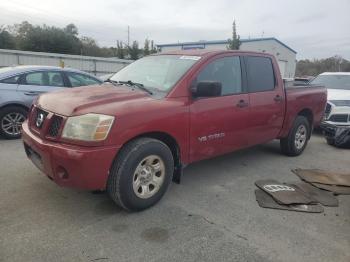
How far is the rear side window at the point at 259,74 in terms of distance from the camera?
5164 mm

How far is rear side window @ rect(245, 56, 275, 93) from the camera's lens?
5.16m

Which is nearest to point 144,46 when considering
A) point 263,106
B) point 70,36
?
point 70,36

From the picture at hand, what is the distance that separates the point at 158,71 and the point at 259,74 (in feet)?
5.66

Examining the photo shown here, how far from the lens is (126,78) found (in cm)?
481

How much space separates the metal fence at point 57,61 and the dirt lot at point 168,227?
1475 centimetres

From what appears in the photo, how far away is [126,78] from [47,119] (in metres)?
1.51

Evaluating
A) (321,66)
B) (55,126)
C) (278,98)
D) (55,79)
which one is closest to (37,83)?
(55,79)

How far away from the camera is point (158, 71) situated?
Result: 4594mm

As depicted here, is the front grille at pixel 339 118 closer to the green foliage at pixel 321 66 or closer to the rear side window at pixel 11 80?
the rear side window at pixel 11 80

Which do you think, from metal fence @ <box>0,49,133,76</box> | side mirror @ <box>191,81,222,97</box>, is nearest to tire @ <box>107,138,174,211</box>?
side mirror @ <box>191,81,222,97</box>

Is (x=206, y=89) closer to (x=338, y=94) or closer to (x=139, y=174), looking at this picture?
(x=139, y=174)

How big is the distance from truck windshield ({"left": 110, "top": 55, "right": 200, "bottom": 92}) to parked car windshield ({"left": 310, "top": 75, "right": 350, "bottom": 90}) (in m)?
6.24

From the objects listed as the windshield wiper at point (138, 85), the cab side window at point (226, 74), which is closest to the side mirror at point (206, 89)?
the cab side window at point (226, 74)

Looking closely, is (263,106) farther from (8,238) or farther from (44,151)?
(8,238)
